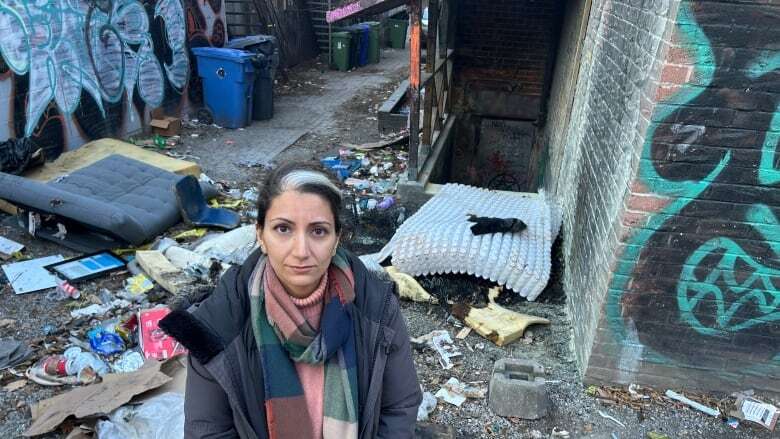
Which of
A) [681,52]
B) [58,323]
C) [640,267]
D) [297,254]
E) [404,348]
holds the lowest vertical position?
[58,323]

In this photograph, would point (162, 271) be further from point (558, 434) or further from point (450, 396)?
point (558, 434)

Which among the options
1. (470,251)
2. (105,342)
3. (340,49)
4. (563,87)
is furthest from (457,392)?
(340,49)

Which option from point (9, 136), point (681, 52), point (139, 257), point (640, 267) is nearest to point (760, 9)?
point (681, 52)

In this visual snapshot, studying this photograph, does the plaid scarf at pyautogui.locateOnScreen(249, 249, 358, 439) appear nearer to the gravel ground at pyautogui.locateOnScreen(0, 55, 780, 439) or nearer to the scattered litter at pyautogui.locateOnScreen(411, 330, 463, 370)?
the gravel ground at pyautogui.locateOnScreen(0, 55, 780, 439)

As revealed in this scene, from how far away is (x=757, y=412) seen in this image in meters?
3.16

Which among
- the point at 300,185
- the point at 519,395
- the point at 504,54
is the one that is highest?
the point at 300,185

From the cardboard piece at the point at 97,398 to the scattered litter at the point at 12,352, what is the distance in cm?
56

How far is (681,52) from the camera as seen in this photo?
8.52 ft

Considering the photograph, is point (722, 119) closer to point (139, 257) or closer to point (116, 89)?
point (139, 257)

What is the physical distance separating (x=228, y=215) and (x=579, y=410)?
386 cm

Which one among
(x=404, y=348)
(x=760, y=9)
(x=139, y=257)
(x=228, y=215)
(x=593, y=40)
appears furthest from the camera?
(x=228, y=215)

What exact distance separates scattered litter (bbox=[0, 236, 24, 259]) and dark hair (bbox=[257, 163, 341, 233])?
3960 millimetres

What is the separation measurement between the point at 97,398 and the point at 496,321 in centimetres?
257

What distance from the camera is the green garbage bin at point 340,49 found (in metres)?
14.9
